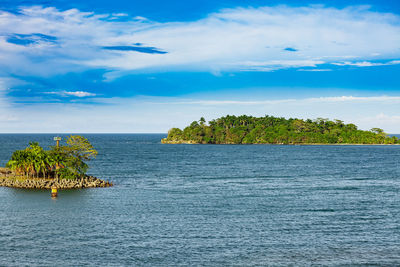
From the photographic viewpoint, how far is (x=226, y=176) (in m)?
113

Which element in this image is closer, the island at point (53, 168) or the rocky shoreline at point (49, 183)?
the rocky shoreline at point (49, 183)

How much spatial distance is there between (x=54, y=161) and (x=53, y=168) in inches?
233

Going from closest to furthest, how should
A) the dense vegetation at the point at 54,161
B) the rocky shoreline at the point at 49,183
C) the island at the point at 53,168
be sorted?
the rocky shoreline at the point at 49,183
the island at the point at 53,168
the dense vegetation at the point at 54,161

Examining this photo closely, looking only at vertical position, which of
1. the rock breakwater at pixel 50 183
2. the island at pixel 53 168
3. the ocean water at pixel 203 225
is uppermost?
the island at pixel 53 168

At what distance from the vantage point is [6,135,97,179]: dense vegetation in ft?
289

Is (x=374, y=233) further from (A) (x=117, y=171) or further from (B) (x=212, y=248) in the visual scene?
(A) (x=117, y=171)

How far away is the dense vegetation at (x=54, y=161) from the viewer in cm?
8812

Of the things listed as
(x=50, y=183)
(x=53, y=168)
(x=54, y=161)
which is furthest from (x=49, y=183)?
(x=53, y=168)

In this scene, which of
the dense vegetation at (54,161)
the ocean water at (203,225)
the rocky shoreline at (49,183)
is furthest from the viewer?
the dense vegetation at (54,161)

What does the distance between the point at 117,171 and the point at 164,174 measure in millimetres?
14985

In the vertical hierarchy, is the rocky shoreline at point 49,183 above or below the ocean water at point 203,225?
above

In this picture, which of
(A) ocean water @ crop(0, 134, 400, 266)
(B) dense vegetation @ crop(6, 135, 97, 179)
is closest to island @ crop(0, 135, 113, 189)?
(B) dense vegetation @ crop(6, 135, 97, 179)

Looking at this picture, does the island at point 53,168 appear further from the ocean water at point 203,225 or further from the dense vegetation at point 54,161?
the ocean water at point 203,225

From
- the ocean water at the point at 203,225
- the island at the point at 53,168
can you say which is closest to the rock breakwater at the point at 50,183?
the island at the point at 53,168
